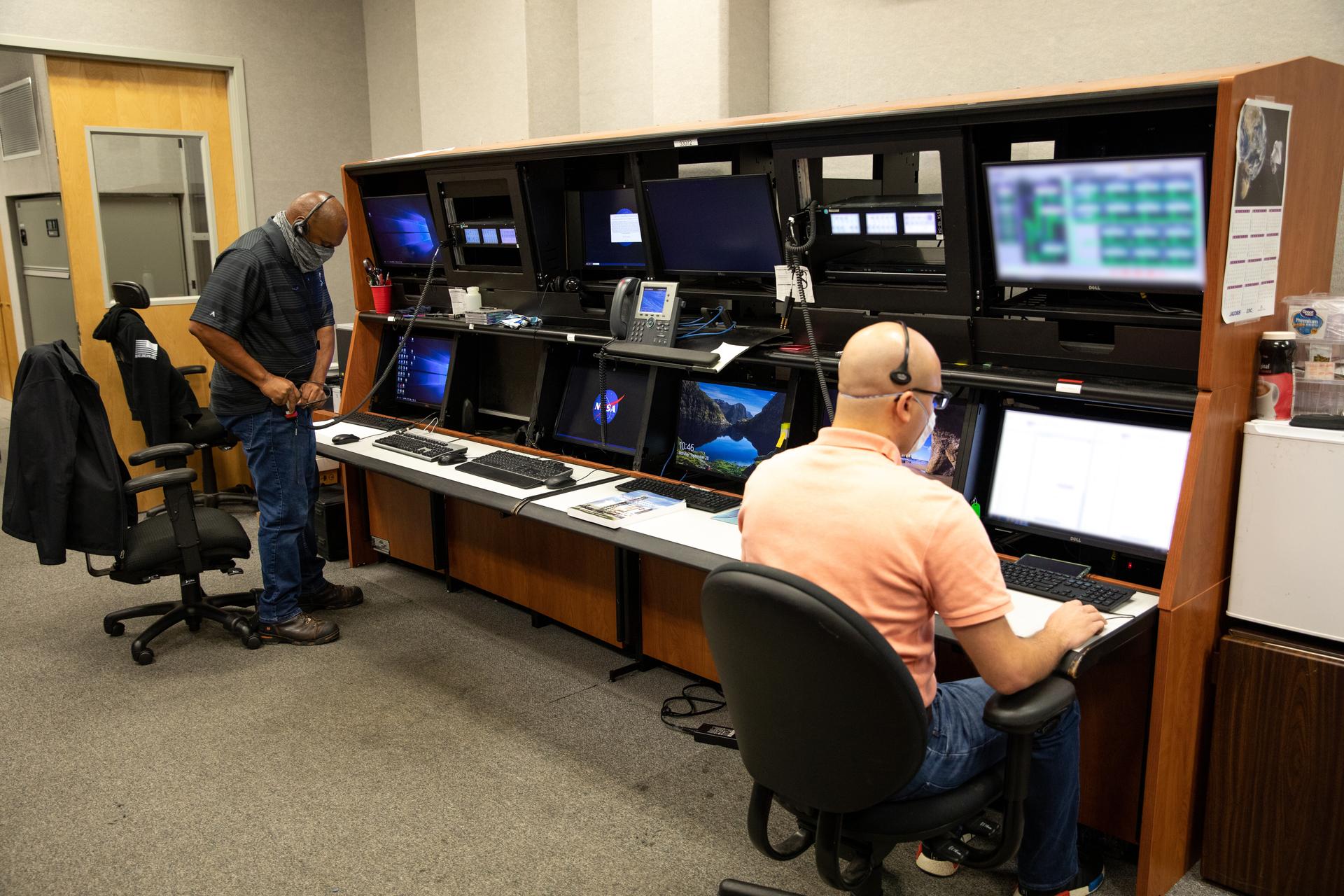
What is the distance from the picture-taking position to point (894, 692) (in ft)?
4.67

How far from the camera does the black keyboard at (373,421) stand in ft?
13.1

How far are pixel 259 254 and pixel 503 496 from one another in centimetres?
116

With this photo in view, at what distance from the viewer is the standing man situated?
3.19m

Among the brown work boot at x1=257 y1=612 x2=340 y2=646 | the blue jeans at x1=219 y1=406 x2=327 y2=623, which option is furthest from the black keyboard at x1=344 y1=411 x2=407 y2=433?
the brown work boot at x1=257 y1=612 x2=340 y2=646

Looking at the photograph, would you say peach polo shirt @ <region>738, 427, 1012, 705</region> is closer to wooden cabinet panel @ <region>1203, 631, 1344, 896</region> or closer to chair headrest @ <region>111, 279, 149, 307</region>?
wooden cabinet panel @ <region>1203, 631, 1344, 896</region>

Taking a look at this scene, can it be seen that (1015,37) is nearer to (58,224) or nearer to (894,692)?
(894,692)

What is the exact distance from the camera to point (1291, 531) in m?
1.97

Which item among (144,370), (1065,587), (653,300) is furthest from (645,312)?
(144,370)

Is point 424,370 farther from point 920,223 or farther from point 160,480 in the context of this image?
point 920,223

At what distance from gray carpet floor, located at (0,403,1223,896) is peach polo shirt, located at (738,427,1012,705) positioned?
901mm

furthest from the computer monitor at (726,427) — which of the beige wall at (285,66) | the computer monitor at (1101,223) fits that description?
the beige wall at (285,66)

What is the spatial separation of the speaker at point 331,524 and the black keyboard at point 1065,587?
2.91 meters

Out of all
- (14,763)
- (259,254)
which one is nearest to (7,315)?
(259,254)

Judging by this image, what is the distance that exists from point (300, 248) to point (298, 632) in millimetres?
1276
